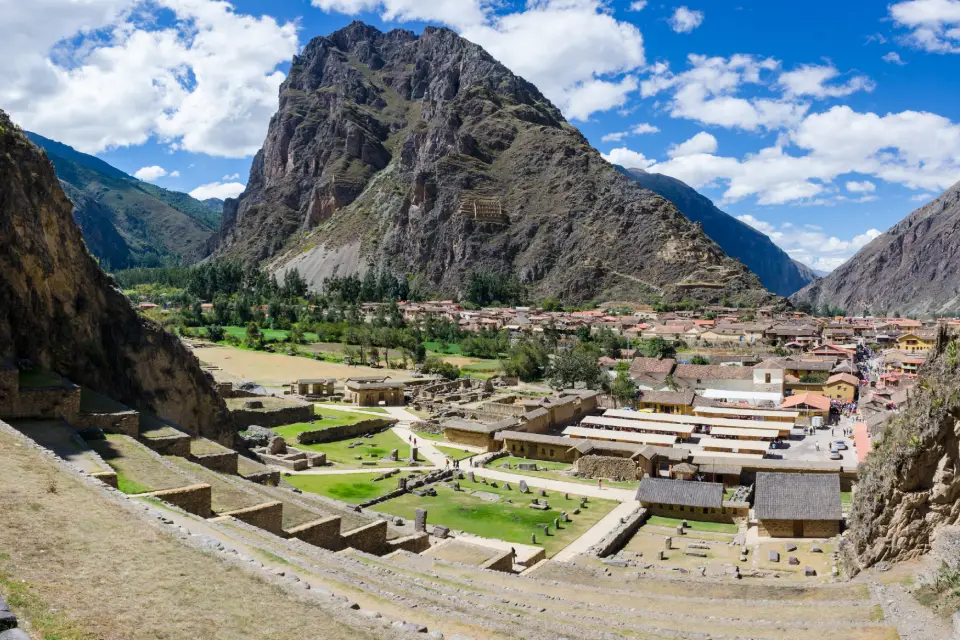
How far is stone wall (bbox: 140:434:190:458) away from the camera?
2397 centimetres

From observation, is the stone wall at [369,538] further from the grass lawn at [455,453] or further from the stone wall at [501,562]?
the grass lawn at [455,453]

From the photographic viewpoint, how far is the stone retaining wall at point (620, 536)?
1092 inches

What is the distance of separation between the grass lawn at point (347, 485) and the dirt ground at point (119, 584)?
71.4 ft

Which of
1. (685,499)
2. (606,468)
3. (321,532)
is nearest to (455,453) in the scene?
(606,468)

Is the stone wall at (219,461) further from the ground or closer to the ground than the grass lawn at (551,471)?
further from the ground

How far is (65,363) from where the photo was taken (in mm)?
26297

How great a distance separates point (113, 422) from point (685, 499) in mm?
24759

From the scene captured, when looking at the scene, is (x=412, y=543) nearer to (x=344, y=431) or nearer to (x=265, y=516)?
(x=265, y=516)

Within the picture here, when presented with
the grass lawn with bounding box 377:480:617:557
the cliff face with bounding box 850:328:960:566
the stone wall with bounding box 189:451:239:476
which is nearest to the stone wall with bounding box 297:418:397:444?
the grass lawn with bounding box 377:480:617:557

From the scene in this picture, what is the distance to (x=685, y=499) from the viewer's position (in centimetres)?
3316

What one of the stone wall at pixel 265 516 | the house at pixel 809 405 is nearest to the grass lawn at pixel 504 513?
the stone wall at pixel 265 516

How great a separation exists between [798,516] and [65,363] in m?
29.5

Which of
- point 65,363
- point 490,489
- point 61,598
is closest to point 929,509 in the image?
point 61,598

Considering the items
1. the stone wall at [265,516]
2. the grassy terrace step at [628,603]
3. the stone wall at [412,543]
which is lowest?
the stone wall at [412,543]
